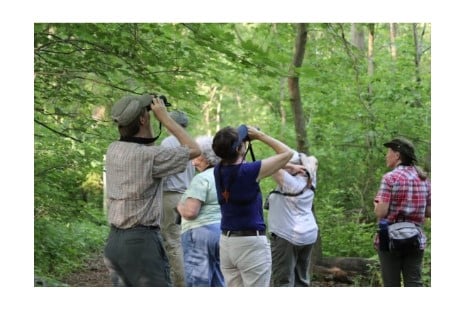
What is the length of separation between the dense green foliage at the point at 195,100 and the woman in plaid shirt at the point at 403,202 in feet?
2.85

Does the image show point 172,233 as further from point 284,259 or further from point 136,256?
point 136,256

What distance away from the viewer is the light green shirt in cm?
404

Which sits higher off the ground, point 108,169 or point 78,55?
point 78,55

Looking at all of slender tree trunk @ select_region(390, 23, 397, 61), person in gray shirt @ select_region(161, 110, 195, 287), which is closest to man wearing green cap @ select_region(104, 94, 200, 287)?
person in gray shirt @ select_region(161, 110, 195, 287)

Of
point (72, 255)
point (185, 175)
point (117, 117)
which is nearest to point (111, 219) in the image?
point (117, 117)

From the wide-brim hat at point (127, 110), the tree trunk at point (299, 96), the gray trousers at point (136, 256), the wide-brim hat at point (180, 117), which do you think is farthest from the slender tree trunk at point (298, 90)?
the gray trousers at point (136, 256)

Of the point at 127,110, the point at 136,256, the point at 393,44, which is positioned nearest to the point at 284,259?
the point at 136,256

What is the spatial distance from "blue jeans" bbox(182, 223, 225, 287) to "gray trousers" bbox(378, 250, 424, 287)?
1.12m

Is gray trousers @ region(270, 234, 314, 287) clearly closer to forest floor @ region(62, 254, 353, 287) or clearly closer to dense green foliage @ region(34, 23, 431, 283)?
dense green foliage @ region(34, 23, 431, 283)

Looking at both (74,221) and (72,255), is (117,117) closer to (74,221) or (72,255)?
(74,221)

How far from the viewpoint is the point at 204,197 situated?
4.05m
